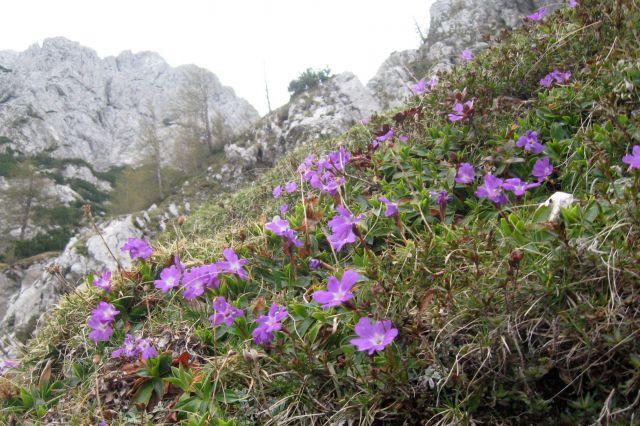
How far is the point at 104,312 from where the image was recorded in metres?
2.41

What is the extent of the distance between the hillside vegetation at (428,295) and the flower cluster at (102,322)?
0.4 inches

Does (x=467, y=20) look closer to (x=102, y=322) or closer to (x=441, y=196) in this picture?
(x=441, y=196)

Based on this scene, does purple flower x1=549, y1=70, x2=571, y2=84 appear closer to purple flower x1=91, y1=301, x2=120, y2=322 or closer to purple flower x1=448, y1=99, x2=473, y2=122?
purple flower x1=448, y1=99, x2=473, y2=122

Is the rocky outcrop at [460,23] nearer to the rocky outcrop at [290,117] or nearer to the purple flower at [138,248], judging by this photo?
the rocky outcrop at [290,117]

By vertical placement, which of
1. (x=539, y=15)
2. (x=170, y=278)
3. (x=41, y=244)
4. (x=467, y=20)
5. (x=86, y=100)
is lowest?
(x=41, y=244)

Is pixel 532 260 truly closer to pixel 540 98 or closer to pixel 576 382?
pixel 576 382

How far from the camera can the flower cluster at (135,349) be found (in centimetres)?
207

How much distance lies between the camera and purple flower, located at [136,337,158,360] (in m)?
2.02

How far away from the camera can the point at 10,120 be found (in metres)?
56.6

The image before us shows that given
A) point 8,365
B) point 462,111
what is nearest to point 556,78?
point 462,111

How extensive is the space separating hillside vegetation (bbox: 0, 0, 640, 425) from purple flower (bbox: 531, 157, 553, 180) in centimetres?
2

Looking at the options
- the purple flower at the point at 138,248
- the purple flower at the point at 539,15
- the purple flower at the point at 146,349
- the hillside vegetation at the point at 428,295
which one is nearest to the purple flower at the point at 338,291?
the hillside vegetation at the point at 428,295

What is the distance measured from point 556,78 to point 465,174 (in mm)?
1228

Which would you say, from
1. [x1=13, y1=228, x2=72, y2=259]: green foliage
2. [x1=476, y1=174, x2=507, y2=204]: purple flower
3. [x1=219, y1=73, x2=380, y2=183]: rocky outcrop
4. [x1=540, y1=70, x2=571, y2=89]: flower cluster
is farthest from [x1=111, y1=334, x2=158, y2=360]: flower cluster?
[x1=13, y1=228, x2=72, y2=259]: green foliage
